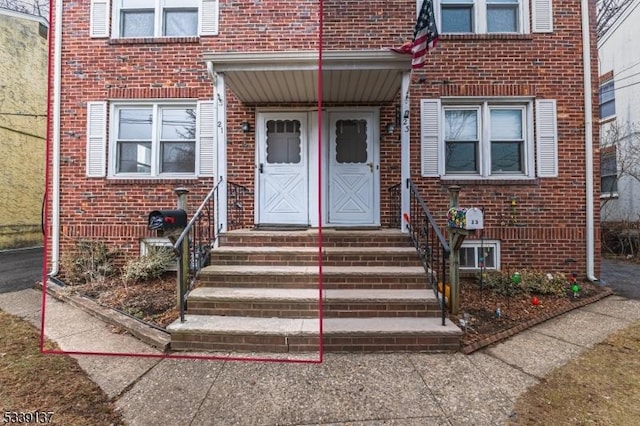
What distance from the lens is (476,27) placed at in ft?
17.0

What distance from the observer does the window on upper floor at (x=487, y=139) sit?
16.5 ft

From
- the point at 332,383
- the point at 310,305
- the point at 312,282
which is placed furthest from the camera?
the point at 312,282

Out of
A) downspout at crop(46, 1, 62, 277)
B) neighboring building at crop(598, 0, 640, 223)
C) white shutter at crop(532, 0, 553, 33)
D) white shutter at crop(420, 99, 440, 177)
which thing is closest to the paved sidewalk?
downspout at crop(46, 1, 62, 277)

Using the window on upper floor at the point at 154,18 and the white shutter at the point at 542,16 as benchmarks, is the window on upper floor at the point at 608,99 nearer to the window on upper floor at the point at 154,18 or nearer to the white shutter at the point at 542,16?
the white shutter at the point at 542,16

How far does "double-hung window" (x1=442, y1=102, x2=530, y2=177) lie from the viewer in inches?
203

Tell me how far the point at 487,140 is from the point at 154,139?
214 inches

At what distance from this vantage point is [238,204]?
17.1 feet

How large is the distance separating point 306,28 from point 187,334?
4778mm

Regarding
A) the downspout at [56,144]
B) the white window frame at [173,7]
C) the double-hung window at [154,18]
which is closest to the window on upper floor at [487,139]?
the white window frame at [173,7]

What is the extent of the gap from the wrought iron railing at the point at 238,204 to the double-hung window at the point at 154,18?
273 cm

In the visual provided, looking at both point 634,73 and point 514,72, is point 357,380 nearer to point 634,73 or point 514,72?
point 514,72

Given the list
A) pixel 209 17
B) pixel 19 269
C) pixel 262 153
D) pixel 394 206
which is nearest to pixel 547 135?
pixel 394 206

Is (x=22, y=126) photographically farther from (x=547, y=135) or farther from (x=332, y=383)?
(x=547, y=135)

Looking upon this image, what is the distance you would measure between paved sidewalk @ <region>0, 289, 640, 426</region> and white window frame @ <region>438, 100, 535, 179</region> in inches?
101
